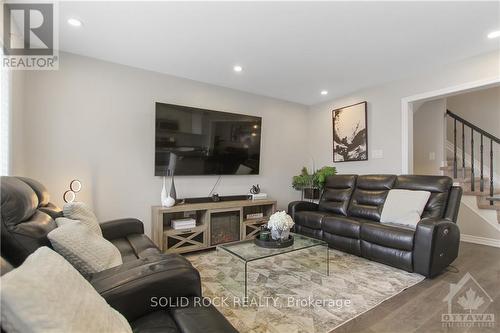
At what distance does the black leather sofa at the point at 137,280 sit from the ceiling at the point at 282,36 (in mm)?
1740

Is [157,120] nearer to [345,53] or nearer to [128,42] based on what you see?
[128,42]

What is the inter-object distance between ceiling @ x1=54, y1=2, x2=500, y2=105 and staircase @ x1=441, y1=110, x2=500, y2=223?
79.8 inches

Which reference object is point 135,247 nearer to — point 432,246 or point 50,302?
A: point 50,302

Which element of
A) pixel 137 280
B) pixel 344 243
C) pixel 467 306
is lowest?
pixel 467 306

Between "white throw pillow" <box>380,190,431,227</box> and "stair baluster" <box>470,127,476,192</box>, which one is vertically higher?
"stair baluster" <box>470,127,476,192</box>

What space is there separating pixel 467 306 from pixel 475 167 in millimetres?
3667

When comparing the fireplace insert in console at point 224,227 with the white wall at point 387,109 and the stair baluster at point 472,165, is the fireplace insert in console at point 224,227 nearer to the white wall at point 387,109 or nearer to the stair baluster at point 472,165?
the white wall at point 387,109

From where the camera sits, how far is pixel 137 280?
3.72 ft

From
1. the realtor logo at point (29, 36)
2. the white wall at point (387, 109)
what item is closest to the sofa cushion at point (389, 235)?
the white wall at point (387, 109)

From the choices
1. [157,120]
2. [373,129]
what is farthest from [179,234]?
[373,129]

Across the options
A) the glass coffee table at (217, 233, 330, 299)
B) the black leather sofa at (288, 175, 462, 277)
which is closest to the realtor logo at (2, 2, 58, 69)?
the glass coffee table at (217, 233, 330, 299)

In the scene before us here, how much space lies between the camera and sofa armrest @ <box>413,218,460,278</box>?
2.33 meters

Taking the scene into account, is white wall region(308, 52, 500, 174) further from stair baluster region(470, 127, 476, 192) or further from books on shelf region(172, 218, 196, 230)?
books on shelf region(172, 218, 196, 230)

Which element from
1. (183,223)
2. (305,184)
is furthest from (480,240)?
(183,223)
